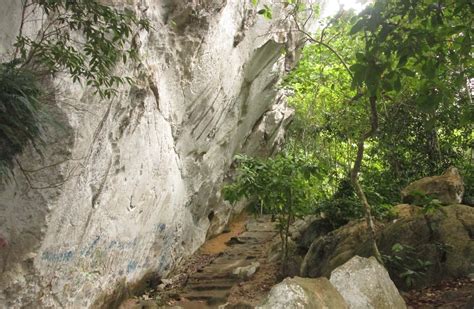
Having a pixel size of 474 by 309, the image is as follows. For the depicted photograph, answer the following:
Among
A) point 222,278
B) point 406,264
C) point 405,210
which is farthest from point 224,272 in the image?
point 406,264

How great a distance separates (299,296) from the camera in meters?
3.36

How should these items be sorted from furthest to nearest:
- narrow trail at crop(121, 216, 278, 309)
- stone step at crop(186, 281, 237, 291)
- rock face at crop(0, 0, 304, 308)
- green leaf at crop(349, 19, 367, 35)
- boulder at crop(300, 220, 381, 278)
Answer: stone step at crop(186, 281, 237, 291) < narrow trail at crop(121, 216, 278, 309) < boulder at crop(300, 220, 381, 278) < rock face at crop(0, 0, 304, 308) < green leaf at crop(349, 19, 367, 35)

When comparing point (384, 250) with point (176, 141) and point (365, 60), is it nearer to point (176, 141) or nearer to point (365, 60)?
point (365, 60)

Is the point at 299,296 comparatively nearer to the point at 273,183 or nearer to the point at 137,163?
the point at 273,183

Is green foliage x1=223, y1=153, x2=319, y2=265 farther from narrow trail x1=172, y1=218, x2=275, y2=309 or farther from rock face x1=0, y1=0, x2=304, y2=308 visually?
narrow trail x1=172, y1=218, x2=275, y2=309

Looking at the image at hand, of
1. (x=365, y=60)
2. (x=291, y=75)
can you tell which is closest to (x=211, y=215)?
(x=291, y=75)

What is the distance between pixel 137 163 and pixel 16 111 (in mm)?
3491

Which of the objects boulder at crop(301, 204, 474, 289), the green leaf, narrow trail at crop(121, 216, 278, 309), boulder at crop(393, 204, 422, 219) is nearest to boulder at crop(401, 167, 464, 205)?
boulder at crop(393, 204, 422, 219)

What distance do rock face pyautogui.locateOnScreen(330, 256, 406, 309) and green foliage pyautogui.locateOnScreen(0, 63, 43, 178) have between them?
139 inches

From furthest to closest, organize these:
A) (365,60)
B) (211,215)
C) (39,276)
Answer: (211,215) → (39,276) → (365,60)

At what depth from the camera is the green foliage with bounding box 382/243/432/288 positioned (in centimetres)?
569

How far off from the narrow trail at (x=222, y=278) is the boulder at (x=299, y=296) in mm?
3318

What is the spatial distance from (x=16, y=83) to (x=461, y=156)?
9.25 metres

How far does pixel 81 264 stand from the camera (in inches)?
244
